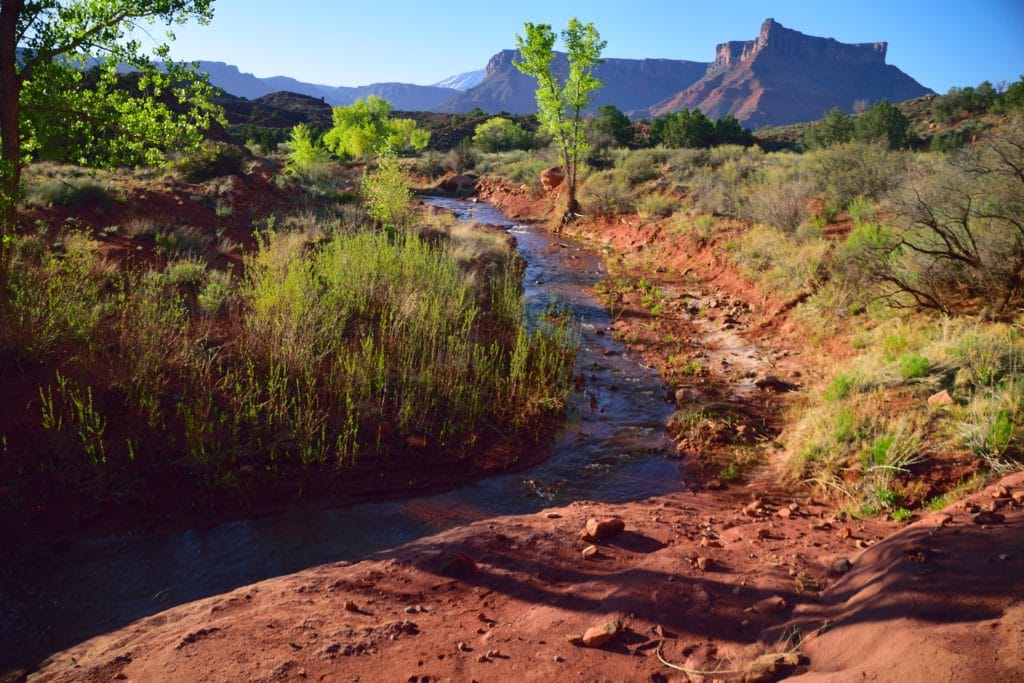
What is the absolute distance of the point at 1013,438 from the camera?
4.91 m

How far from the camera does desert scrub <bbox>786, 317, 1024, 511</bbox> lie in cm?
513

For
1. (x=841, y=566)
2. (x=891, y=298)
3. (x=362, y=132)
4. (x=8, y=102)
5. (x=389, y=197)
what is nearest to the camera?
(x=841, y=566)

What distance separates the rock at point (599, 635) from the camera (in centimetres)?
331

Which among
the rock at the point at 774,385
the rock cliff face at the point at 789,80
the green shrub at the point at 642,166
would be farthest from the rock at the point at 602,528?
the rock cliff face at the point at 789,80

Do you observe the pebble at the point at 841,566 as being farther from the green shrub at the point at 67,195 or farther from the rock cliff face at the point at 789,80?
the rock cliff face at the point at 789,80

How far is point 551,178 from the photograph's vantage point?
27500 millimetres

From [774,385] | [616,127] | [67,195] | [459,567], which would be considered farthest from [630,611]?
[616,127]

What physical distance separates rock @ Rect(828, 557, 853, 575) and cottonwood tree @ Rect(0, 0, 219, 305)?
7702 mm

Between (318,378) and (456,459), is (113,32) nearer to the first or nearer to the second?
(318,378)

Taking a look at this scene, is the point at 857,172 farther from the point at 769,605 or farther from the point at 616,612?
the point at 616,612

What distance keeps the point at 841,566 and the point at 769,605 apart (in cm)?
72

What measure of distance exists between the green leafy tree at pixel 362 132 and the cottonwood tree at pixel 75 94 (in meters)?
32.3

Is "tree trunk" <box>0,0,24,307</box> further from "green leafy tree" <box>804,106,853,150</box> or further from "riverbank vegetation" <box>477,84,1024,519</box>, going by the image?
"green leafy tree" <box>804,106,853,150</box>

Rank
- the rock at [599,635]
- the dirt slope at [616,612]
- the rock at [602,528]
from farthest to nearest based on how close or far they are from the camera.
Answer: the rock at [602,528], the rock at [599,635], the dirt slope at [616,612]
